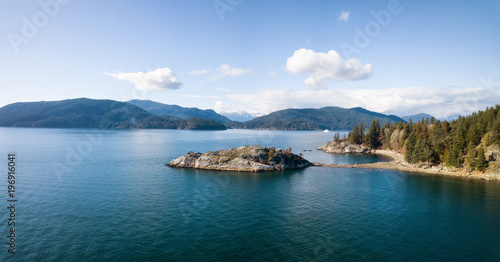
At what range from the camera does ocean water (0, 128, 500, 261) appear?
36.2m

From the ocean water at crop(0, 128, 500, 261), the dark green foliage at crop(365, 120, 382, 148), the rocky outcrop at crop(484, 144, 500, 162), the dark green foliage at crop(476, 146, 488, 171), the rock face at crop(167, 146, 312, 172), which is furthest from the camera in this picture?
the dark green foliage at crop(365, 120, 382, 148)

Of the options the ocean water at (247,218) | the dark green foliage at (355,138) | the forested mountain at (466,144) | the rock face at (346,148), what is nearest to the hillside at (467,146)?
the forested mountain at (466,144)

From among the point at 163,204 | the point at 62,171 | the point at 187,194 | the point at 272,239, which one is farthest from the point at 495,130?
the point at 62,171

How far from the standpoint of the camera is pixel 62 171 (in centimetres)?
8844

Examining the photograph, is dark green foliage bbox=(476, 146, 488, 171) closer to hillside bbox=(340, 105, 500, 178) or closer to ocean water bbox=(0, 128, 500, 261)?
hillside bbox=(340, 105, 500, 178)

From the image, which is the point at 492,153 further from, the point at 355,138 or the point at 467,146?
the point at 355,138

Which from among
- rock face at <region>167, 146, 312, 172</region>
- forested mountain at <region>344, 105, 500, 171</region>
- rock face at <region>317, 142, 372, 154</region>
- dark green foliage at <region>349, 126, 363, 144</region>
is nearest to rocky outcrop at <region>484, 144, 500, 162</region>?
forested mountain at <region>344, 105, 500, 171</region>

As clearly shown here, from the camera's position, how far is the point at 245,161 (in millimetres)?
102938

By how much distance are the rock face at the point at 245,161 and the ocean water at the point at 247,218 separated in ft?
54.7

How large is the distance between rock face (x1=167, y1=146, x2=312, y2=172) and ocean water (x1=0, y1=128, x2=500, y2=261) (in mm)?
16673

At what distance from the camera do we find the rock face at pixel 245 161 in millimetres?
101812

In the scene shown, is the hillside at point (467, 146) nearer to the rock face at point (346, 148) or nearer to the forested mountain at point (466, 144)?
the forested mountain at point (466, 144)

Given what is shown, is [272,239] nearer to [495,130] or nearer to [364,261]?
[364,261]

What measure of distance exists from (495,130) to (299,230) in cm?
9480
